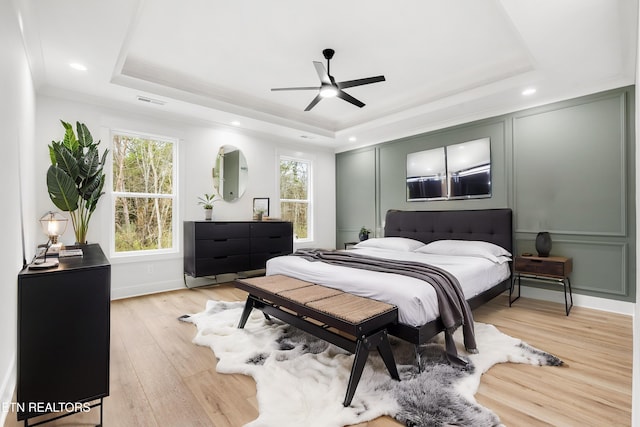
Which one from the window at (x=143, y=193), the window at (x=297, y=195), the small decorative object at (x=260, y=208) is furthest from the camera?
the window at (x=297, y=195)

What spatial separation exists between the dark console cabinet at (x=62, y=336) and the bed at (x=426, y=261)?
161cm

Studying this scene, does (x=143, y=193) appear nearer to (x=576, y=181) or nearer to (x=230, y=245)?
(x=230, y=245)

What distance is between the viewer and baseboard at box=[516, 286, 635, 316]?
319 centimetres

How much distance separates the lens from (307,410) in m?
1.68

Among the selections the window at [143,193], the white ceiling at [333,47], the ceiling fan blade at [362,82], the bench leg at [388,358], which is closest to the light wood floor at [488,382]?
the bench leg at [388,358]

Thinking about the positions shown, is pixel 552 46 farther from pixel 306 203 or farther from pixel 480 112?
pixel 306 203

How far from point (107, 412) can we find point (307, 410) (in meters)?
1.10

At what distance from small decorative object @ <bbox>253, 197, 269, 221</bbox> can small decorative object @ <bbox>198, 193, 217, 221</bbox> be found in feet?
2.21

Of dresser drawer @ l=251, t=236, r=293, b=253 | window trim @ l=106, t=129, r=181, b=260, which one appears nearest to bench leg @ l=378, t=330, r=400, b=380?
dresser drawer @ l=251, t=236, r=293, b=253

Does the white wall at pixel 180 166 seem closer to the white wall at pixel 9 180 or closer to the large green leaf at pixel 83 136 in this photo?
the large green leaf at pixel 83 136

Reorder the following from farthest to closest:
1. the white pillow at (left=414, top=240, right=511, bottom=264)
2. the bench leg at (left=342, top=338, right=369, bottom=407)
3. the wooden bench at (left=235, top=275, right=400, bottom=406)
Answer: the white pillow at (left=414, top=240, right=511, bottom=264), the wooden bench at (left=235, top=275, right=400, bottom=406), the bench leg at (left=342, top=338, right=369, bottom=407)

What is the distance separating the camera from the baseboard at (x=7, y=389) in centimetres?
156

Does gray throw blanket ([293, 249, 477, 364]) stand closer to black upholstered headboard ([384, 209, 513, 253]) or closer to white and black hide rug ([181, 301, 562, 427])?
white and black hide rug ([181, 301, 562, 427])

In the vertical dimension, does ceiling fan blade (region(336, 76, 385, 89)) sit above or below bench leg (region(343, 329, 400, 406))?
above
